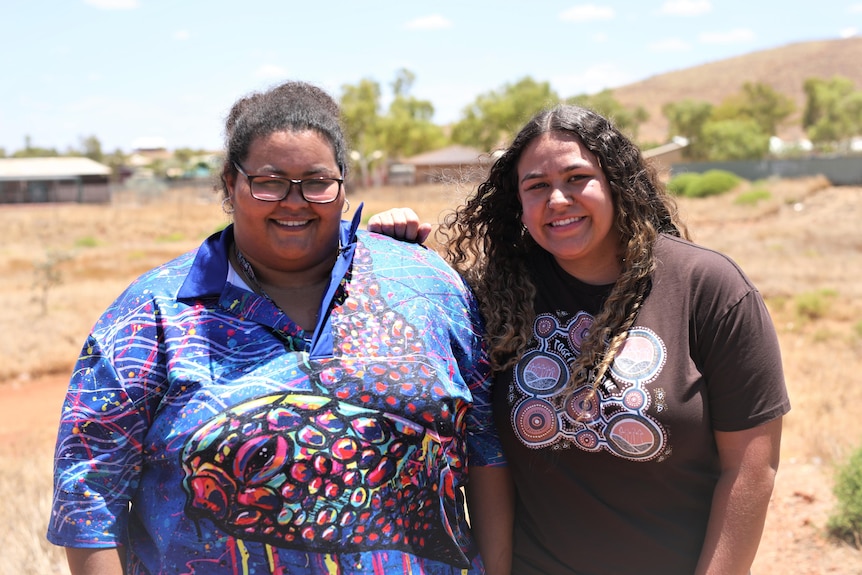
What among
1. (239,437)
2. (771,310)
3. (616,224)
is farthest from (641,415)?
(771,310)

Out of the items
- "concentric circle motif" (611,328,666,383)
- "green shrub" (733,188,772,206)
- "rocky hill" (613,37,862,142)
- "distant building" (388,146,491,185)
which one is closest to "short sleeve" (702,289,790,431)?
"concentric circle motif" (611,328,666,383)

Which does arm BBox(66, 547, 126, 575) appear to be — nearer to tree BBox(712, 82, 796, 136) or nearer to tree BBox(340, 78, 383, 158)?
tree BBox(340, 78, 383, 158)

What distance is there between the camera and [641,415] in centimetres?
208

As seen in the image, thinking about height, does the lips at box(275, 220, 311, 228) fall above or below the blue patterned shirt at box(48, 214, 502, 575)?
above

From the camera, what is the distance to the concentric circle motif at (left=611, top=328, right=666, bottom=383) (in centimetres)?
210

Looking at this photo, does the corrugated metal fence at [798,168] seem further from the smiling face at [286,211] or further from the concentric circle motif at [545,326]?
the smiling face at [286,211]

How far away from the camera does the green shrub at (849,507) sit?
4683 mm

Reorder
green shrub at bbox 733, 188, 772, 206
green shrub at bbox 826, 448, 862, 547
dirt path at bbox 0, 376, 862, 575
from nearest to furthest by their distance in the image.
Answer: dirt path at bbox 0, 376, 862, 575 < green shrub at bbox 826, 448, 862, 547 < green shrub at bbox 733, 188, 772, 206

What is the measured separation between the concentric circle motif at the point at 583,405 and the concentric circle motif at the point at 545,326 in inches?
8.0

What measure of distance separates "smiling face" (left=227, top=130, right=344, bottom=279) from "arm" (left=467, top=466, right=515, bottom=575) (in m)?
0.83

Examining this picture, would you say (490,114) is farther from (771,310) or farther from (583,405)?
(583,405)

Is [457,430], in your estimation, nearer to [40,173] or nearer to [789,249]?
[789,249]

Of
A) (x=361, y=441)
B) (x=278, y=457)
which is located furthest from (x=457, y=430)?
(x=278, y=457)

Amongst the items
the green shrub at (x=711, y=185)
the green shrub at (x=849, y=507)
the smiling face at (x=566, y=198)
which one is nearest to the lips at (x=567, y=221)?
the smiling face at (x=566, y=198)
